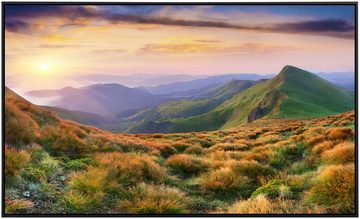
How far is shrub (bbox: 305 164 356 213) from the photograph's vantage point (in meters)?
8.66

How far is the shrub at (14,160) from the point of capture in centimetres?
932

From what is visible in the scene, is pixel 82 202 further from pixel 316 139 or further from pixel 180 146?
pixel 316 139

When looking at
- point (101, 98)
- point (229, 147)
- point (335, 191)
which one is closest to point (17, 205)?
point (101, 98)

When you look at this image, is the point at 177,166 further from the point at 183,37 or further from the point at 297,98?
the point at 297,98

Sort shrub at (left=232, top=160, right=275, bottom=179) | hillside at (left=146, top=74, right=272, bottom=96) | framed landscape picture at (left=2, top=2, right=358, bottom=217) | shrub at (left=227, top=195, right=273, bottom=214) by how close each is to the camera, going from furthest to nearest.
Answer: hillside at (left=146, top=74, right=272, bottom=96), shrub at (left=232, top=160, right=275, bottom=179), framed landscape picture at (left=2, top=2, right=358, bottom=217), shrub at (left=227, top=195, right=273, bottom=214)

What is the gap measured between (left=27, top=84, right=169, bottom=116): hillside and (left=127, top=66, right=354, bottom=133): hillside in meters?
0.84

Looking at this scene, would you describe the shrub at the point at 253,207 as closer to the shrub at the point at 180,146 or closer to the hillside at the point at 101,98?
the shrub at the point at 180,146

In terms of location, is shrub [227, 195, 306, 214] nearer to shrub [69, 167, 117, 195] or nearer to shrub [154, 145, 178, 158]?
shrub [69, 167, 117, 195]

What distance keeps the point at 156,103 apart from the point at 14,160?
16.5 ft

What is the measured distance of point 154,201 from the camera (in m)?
9.01

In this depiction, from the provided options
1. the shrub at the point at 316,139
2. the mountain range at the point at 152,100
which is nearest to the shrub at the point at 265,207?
the mountain range at the point at 152,100

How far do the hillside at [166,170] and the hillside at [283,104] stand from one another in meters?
0.55

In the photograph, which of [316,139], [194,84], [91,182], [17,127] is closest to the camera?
[91,182]

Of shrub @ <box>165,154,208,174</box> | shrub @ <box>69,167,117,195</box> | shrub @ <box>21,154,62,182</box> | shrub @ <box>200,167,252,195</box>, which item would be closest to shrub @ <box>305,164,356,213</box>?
shrub @ <box>200,167,252,195</box>
